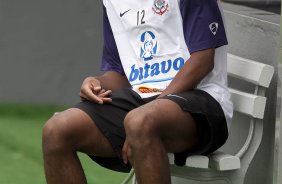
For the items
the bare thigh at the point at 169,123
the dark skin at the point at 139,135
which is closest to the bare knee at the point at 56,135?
the dark skin at the point at 139,135

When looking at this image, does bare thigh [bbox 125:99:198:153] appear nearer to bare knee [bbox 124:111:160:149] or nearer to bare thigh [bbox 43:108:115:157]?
bare knee [bbox 124:111:160:149]

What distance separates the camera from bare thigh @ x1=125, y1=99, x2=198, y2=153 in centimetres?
379

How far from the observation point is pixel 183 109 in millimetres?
3902

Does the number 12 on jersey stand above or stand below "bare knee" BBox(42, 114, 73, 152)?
above

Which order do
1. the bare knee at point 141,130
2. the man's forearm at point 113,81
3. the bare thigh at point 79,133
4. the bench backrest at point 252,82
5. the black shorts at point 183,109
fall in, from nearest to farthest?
the bare knee at point 141,130
the black shorts at point 183,109
the bare thigh at point 79,133
the bench backrest at point 252,82
the man's forearm at point 113,81

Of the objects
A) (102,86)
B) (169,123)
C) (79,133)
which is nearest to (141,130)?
(169,123)

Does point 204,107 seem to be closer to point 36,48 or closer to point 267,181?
point 267,181

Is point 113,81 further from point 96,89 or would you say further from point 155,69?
point 155,69

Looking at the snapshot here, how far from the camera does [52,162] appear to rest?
4062 mm

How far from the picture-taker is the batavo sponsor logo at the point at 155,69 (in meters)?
4.23

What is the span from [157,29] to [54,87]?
352 cm

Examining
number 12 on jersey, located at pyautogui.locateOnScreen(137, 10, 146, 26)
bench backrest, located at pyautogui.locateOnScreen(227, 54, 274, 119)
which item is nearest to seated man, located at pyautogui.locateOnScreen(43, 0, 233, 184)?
number 12 on jersey, located at pyautogui.locateOnScreen(137, 10, 146, 26)

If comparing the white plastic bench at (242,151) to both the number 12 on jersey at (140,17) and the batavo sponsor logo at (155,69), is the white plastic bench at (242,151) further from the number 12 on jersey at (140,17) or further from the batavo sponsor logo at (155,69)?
the number 12 on jersey at (140,17)

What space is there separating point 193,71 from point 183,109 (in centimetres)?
22
